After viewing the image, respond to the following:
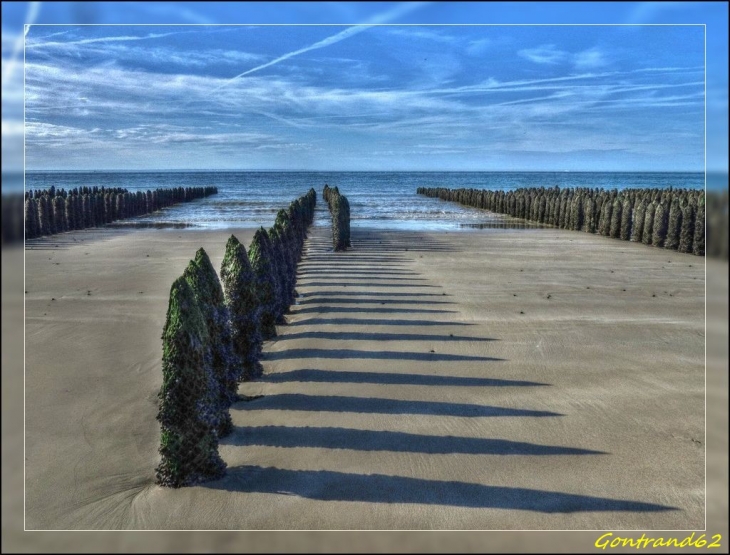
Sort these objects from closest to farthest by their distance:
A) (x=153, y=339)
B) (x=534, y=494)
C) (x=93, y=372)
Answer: (x=534, y=494) < (x=93, y=372) < (x=153, y=339)

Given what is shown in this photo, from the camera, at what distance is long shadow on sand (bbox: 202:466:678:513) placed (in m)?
6.57

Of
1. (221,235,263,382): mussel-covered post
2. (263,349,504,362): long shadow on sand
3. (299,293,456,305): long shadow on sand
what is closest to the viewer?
(221,235,263,382): mussel-covered post

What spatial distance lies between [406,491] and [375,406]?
2313mm

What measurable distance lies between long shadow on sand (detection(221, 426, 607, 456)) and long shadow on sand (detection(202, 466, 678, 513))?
70 centimetres

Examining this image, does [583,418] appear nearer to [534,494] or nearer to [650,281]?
[534,494]

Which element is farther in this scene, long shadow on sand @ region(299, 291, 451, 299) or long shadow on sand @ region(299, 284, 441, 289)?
long shadow on sand @ region(299, 284, 441, 289)

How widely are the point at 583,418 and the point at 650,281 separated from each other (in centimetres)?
1259

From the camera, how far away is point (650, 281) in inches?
767

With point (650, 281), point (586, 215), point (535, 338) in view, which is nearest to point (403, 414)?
point (535, 338)

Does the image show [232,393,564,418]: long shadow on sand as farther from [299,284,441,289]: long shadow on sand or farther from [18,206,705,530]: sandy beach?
[299,284,441,289]: long shadow on sand

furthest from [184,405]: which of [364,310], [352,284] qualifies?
[352,284]

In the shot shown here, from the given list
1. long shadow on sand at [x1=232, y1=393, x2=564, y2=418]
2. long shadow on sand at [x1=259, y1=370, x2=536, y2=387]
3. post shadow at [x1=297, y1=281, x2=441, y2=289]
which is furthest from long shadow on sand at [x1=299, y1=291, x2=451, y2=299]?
long shadow on sand at [x1=232, y1=393, x2=564, y2=418]

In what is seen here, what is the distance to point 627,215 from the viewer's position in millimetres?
32719

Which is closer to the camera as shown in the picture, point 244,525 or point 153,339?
point 244,525
